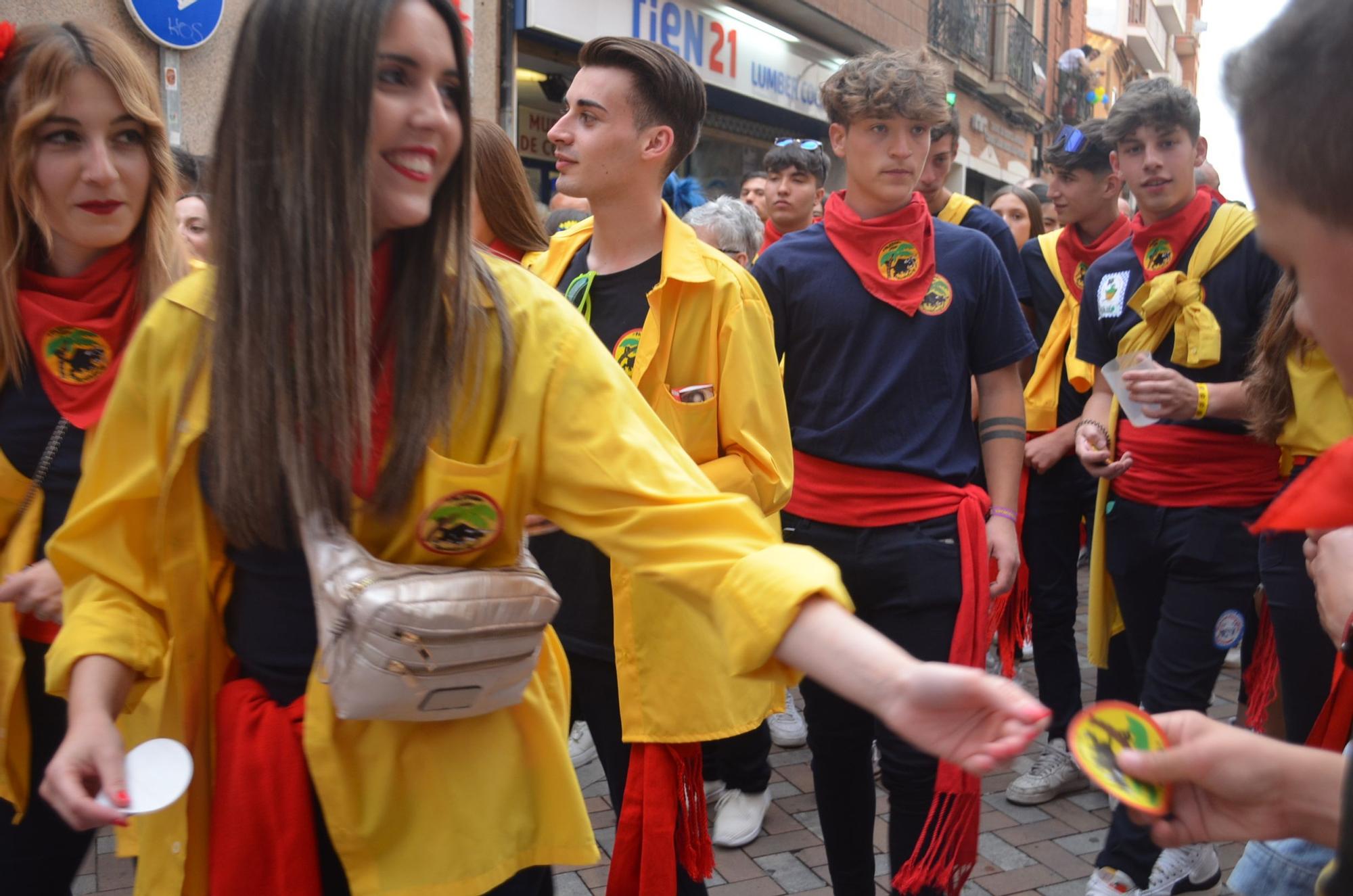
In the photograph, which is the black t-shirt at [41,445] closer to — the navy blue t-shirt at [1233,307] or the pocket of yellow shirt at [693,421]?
the pocket of yellow shirt at [693,421]

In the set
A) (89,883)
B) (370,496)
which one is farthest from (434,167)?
(89,883)

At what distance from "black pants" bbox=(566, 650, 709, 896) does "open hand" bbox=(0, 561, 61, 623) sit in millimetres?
1189

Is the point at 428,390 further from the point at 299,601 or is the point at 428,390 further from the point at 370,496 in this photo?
the point at 299,601

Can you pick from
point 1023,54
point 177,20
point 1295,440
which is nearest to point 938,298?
point 1295,440

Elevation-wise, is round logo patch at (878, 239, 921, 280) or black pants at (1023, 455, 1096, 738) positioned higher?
round logo patch at (878, 239, 921, 280)

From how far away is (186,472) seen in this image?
1718mm

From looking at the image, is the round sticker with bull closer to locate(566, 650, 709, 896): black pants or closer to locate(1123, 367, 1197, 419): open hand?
locate(566, 650, 709, 896): black pants

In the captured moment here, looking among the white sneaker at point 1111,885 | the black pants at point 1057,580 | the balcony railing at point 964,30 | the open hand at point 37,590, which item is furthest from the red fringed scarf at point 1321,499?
the balcony railing at point 964,30

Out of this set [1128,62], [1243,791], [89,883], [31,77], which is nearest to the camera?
[1243,791]

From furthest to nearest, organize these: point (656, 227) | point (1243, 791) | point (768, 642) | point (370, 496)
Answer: point (656, 227) < point (370, 496) < point (768, 642) < point (1243, 791)

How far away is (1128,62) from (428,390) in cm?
4085

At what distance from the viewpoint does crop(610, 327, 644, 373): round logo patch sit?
3.02 metres

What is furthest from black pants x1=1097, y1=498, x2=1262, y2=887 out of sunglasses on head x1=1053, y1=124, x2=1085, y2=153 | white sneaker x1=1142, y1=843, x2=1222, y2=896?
sunglasses on head x1=1053, y1=124, x2=1085, y2=153

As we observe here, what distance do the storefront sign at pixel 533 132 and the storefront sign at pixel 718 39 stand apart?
1.05 meters
